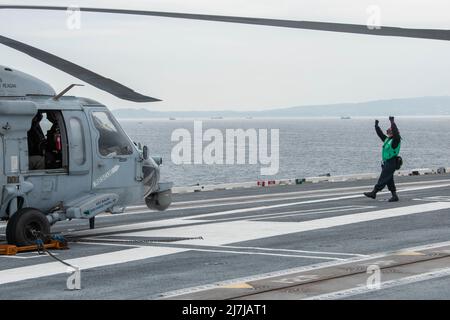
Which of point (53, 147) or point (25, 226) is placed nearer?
point (25, 226)

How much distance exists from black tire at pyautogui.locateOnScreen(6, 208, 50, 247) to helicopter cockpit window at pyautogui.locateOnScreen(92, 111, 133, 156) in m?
1.81

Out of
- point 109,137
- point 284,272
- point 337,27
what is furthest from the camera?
point 109,137

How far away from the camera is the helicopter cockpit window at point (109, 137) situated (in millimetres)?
15320

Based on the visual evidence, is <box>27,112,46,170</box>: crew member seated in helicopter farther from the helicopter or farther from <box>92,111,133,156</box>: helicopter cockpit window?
<box>92,111,133,156</box>: helicopter cockpit window

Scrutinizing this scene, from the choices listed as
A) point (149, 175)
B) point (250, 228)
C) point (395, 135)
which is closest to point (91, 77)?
point (149, 175)

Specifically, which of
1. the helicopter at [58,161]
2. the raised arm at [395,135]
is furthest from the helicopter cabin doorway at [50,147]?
the raised arm at [395,135]

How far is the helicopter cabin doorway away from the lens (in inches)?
577

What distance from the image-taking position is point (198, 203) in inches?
927

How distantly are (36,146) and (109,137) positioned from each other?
1329 millimetres

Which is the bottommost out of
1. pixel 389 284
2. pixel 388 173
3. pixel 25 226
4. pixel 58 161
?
pixel 389 284

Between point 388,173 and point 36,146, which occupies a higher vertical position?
point 36,146

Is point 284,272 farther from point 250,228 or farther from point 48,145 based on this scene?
point 48,145

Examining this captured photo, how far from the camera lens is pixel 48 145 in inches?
585
